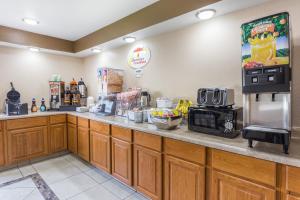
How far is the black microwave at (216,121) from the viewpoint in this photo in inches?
55.2

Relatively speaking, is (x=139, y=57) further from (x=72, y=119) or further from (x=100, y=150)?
(x=72, y=119)

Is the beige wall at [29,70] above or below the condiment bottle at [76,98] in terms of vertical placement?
above

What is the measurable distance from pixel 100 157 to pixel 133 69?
1433 millimetres

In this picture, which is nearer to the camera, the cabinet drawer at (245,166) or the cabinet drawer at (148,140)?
the cabinet drawer at (245,166)

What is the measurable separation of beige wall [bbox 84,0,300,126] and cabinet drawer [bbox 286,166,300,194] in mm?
666

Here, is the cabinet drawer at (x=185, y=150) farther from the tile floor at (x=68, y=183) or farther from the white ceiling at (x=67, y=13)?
the white ceiling at (x=67, y=13)

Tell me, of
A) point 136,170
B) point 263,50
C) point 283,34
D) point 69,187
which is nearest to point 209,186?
point 136,170

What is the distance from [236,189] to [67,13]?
2.68m

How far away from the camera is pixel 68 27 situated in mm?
2812

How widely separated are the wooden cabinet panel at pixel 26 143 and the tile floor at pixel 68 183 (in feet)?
0.65

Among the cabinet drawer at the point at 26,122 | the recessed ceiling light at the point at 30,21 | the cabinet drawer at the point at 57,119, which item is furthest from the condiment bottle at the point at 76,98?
the recessed ceiling light at the point at 30,21

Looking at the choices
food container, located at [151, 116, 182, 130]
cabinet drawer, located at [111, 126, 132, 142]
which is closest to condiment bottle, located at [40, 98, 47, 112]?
cabinet drawer, located at [111, 126, 132, 142]

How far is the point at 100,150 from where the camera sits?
2.48 m

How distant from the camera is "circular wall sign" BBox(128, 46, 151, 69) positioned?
2617 mm
